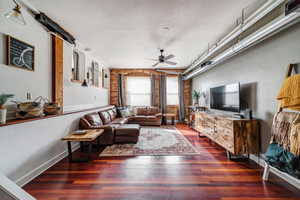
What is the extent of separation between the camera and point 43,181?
200 cm

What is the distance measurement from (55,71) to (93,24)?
4.03 feet

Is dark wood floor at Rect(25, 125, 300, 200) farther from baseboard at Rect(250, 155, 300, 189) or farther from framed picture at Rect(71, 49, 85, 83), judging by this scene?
framed picture at Rect(71, 49, 85, 83)

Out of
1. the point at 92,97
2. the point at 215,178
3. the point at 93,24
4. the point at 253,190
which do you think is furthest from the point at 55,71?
the point at 253,190

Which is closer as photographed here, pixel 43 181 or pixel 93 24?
pixel 43 181

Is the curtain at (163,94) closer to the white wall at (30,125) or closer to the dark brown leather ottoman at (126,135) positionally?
the dark brown leather ottoman at (126,135)

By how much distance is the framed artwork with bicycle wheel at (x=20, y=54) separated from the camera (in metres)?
1.94

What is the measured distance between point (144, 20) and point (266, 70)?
7.75 ft

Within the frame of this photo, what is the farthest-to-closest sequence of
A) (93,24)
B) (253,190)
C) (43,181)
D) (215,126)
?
(215,126)
(93,24)
(43,181)
(253,190)

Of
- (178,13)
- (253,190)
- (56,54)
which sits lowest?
(253,190)

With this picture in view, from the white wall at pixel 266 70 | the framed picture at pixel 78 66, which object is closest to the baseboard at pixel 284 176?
the white wall at pixel 266 70

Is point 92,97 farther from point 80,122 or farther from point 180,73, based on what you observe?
point 180,73

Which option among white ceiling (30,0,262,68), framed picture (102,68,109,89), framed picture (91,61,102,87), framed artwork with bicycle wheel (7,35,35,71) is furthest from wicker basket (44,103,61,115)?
framed picture (102,68,109,89)

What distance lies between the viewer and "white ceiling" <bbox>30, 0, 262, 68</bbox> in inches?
85.7

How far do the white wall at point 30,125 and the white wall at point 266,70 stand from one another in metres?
3.75
